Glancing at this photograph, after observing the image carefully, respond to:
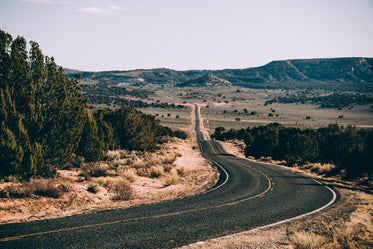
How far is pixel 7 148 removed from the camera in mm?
11352

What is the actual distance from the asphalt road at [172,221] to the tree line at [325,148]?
312 inches

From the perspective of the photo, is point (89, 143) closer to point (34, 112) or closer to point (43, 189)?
point (34, 112)

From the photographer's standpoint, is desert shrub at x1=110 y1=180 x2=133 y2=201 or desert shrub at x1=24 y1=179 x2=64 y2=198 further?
desert shrub at x1=110 y1=180 x2=133 y2=201

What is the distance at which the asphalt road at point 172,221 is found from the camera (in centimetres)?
771

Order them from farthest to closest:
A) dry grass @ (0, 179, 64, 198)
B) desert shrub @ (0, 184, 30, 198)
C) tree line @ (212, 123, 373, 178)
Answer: tree line @ (212, 123, 373, 178) → dry grass @ (0, 179, 64, 198) → desert shrub @ (0, 184, 30, 198)

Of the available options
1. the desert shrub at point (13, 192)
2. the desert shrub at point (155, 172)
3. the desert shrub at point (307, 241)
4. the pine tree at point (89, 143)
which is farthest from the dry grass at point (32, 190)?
the desert shrub at point (307, 241)

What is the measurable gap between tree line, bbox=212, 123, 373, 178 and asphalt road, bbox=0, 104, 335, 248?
7933 mm

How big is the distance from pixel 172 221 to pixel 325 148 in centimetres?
2842

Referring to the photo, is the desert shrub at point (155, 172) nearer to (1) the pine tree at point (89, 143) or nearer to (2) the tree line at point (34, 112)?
(1) the pine tree at point (89, 143)

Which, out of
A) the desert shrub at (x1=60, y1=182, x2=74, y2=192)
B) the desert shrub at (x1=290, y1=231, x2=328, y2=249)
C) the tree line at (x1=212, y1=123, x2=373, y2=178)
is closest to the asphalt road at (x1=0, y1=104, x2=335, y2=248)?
the desert shrub at (x1=290, y1=231, x2=328, y2=249)

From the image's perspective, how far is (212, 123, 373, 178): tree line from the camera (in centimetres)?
2045

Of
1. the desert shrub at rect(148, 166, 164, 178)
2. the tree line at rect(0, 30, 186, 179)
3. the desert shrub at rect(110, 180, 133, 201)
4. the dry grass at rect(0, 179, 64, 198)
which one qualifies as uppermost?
the tree line at rect(0, 30, 186, 179)

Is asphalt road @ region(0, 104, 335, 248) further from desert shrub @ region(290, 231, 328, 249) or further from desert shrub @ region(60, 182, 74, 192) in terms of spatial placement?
desert shrub @ region(60, 182, 74, 192)

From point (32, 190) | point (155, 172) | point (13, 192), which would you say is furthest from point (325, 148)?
point (13, 192)
